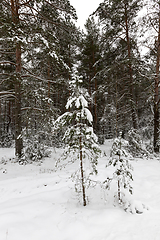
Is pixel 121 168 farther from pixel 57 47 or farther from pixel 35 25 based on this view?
pixel 35 25

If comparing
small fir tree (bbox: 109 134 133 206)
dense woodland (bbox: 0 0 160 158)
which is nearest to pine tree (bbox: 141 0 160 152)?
dense woodland (bbox: 0 0 160 158)

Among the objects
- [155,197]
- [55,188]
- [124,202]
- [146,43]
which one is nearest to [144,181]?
[155,197]

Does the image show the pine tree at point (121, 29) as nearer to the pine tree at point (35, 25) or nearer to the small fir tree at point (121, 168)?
the pine tree at point (35, 25)

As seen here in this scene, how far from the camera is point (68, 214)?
3.50 meters

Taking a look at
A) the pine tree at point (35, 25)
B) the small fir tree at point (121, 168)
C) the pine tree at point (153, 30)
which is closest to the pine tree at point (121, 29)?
the pine tree at point (153, 30)

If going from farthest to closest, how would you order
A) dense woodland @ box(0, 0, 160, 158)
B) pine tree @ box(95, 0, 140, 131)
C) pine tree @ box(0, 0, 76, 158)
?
pine tree @ box(95, 0, 140, 131)
dense woodland @ box(0, 0, 160, 158)
pine tree @ box(0, 0, 76, 158)

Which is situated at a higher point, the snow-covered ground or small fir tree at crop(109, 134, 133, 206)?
small fir tree at crop(109, 134, 133, 206)

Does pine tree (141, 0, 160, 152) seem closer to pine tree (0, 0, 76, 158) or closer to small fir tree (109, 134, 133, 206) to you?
pine tree (0, 0, 76, 158)

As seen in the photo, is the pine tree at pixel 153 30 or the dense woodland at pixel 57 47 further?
the pine tree at pixel 153 30

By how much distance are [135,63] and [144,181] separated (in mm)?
6689

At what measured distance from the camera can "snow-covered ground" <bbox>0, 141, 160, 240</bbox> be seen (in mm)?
2816

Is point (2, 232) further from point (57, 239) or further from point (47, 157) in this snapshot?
point (47, 157)

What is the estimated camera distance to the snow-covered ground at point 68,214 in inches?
111

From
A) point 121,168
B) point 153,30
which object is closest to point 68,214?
point 121,168
